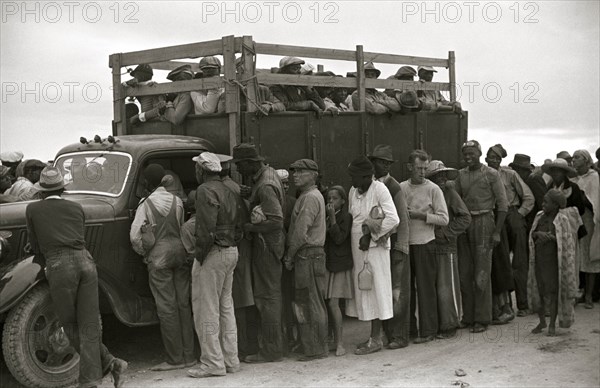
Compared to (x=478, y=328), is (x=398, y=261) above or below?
above

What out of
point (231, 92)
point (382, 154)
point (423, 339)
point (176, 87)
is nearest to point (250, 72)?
point (231, 92)

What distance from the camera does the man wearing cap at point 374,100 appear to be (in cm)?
873

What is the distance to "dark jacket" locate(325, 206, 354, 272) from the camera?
725cm

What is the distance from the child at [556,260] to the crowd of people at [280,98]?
2.21m

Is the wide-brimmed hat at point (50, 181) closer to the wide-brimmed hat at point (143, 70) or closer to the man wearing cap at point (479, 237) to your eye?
the wide-brimmed hat at point (143, 70)

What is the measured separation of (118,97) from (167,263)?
2800mm

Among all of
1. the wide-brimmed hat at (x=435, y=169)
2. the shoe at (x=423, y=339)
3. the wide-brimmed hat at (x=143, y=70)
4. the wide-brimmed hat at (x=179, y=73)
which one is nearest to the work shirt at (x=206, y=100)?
the wide-brimmed hat at (x=179, y=73)

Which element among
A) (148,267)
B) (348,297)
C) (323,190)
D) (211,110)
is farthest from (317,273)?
(211,110)

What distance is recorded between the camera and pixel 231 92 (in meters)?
7.40

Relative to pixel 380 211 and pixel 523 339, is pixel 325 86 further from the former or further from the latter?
pixel 523 339

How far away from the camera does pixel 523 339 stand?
7.61m

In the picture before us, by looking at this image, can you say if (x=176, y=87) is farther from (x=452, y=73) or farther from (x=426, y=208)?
(x=452, y=73)

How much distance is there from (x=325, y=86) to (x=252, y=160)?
183cm

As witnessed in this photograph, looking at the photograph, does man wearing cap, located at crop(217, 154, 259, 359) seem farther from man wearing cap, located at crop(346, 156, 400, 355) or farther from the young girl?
man wearing cap, located at crop(346, 156, 400, 355)
